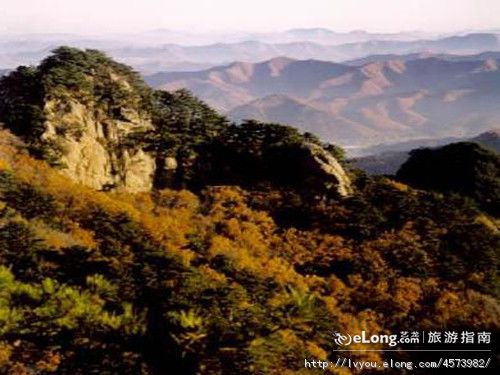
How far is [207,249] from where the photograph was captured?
36.1 meters

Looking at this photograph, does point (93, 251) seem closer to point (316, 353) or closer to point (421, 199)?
point (316, 353)

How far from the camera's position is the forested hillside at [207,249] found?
2205 centimetres

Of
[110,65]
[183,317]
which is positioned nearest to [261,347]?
[183,317]

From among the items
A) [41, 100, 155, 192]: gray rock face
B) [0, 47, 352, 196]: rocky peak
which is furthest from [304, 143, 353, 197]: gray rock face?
[41, 100, 155, 192]: gray rock face

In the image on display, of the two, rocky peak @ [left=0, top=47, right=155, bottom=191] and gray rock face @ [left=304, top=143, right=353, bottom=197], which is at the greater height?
rocky peak @ [left=0, top=47, right=155, bottom=191]

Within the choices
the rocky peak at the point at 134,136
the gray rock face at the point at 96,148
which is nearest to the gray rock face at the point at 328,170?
the rocky peak at the point at 134,136

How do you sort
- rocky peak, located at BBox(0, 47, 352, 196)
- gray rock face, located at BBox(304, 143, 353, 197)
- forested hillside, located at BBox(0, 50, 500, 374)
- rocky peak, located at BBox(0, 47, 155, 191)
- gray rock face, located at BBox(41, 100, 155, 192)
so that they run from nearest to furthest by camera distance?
forested hillside, located at BBox(0, 50, 500, 374)
rocky peak, located at BBox(0, 47, 155, 191)
gray rock face, located at BBox(41, 100, 155, 192)
rocky peak, located at BBox(0, 47, 352, 196)
gray rock face, located at BBox(304, 143, 353, 197)

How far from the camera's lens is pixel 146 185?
1881 inches

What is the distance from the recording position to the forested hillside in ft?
72.3

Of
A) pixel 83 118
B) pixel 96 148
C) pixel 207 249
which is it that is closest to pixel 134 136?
pixel 96 148

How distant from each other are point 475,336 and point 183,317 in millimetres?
17786

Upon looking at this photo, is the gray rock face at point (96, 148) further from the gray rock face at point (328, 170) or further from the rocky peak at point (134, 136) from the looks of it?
the gray rock face at point (328, 170)

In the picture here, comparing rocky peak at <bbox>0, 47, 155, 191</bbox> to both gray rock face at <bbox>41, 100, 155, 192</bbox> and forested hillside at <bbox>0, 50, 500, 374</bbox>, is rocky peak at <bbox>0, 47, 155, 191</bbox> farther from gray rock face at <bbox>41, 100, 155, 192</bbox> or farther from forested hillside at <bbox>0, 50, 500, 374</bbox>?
forested hillside at <bbox>0, 50, 500, 374</bbox>

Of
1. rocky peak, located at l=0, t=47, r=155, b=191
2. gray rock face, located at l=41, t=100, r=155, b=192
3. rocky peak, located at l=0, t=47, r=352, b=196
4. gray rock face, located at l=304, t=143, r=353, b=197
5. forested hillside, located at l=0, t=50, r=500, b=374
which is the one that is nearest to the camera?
forested hillside, located at l=0, t=50, r=500, b=374
